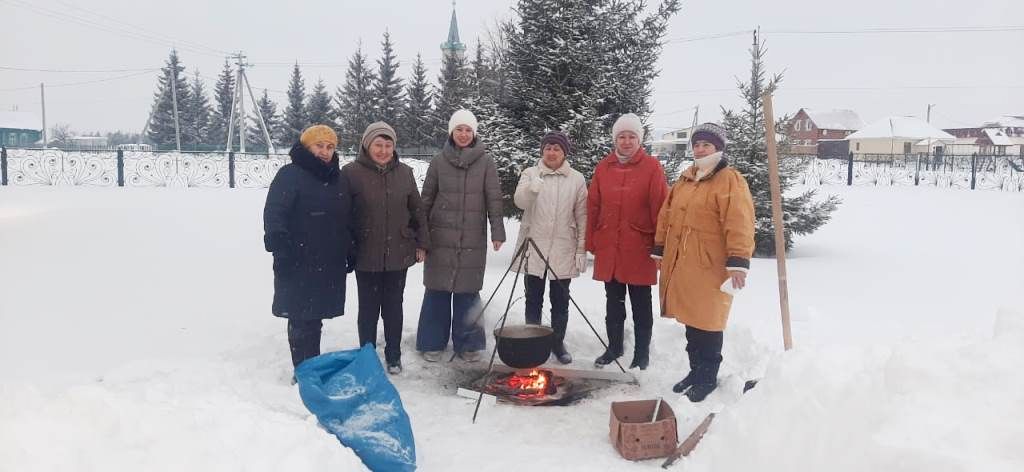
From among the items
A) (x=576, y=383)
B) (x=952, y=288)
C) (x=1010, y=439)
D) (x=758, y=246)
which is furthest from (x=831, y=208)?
(x=1010, y=439)

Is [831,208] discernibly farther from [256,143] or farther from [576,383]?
[256,143]

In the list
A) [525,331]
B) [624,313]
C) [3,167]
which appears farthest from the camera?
[3,167]

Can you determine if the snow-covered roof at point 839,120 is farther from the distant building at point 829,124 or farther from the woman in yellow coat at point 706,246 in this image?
the woman in yellow coat at point 706,246

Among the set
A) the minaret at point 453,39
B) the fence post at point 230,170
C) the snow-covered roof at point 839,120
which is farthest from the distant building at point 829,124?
the fence post at point 230,170

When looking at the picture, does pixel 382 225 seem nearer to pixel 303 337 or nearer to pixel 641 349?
pixel 303 337

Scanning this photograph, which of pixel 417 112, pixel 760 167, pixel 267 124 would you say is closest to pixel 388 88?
pixel 417 112

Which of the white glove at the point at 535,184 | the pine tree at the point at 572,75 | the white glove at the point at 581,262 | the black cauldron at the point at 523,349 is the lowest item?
the black cauldron at the point at 523,349

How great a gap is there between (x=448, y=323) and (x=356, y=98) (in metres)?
31.4

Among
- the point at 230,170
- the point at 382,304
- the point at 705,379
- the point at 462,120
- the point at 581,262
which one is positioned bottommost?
the point at 705,379

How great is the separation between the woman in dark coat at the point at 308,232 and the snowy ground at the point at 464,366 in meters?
0.52

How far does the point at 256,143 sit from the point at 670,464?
151ft

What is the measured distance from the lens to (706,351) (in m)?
4.16

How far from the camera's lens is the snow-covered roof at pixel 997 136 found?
5459 centimetres

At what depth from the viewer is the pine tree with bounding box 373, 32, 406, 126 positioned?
33.5m
